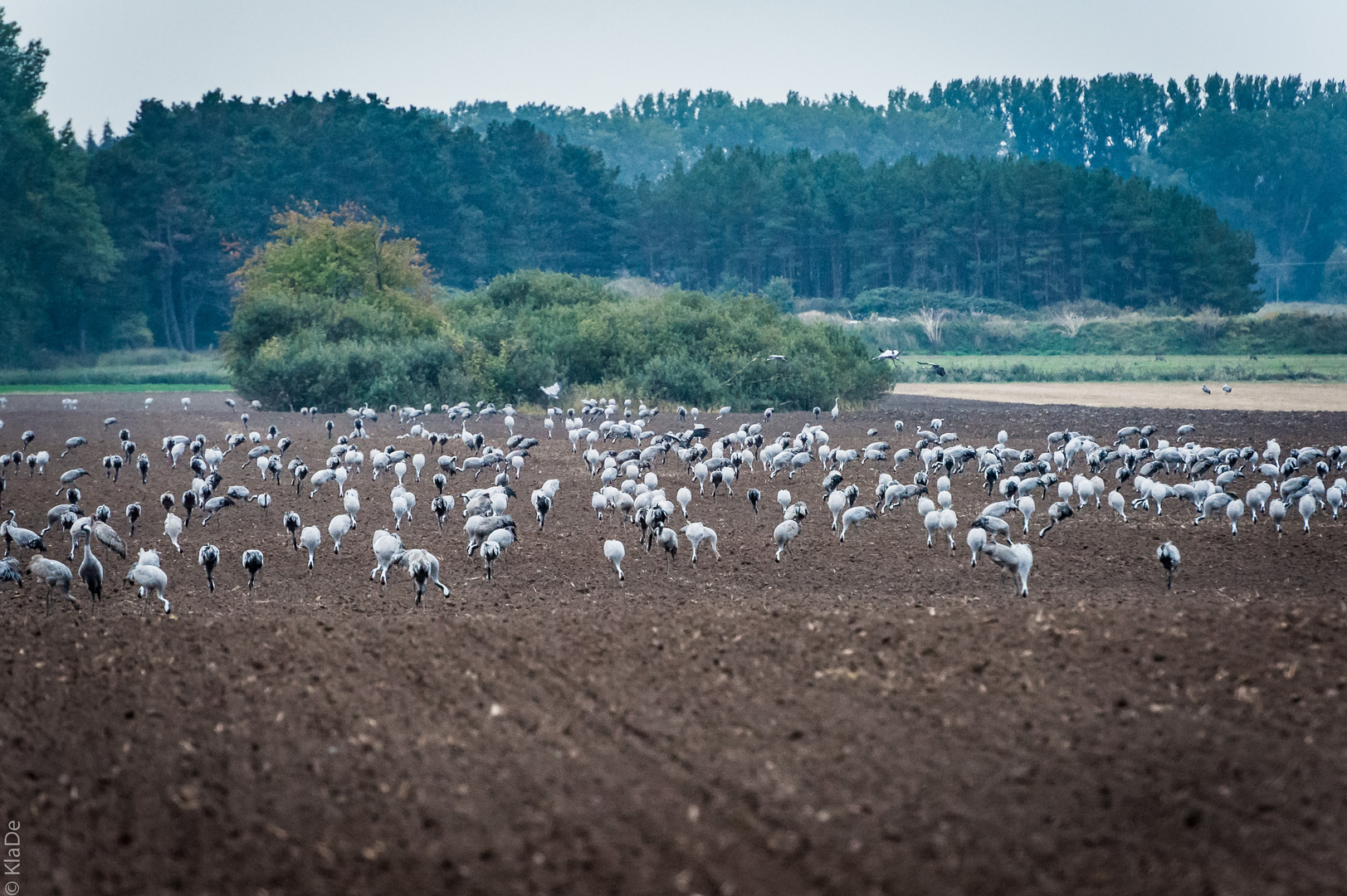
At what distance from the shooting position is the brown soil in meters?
5.85

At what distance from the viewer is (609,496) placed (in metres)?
17.5

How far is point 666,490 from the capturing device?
2039cm

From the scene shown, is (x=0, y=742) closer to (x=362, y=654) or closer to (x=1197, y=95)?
(x=362, y=654)

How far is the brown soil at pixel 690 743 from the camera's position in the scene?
5.85 meters

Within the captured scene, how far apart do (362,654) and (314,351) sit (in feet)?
95.9

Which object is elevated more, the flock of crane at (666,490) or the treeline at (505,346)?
the treeline at (505,346)

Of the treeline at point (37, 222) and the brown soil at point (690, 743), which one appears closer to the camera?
the brown soil at point (690, 743)

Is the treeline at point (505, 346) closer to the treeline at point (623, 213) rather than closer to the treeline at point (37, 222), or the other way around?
the treeline at point (37, 222)

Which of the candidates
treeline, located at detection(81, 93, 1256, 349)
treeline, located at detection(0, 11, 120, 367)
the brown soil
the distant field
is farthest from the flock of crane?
treeline, located at detection(81, 93, 1256, 349)


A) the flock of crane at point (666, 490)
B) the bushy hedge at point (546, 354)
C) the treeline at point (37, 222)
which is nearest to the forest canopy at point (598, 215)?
the treeline at point (37, 222)

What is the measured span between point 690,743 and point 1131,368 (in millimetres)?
49085

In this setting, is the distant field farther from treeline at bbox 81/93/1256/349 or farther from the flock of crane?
the flock of crane

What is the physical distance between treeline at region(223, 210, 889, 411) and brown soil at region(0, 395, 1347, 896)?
24.5 metres

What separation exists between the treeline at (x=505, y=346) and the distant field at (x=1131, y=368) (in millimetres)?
15381
